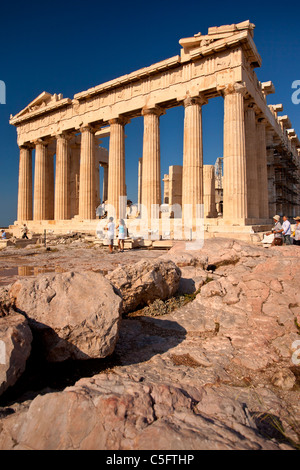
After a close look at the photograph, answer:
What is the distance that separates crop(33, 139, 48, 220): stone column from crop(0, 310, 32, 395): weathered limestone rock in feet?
78.5

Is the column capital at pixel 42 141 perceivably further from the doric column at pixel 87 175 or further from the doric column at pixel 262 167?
the doric column at pixel 262 167

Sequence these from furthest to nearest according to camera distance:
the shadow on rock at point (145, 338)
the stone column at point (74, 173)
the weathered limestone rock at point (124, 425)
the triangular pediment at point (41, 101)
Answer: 1. the stone column at point (74, 173)
2. the triangular pediment at point (41, 101)
3. the shadow on rock at point (145, 338)
4. the weathered limestone rock at point (124, 425)

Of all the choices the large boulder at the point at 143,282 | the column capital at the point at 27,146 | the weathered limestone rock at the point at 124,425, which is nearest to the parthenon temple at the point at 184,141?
the column capital at the point at 27,146

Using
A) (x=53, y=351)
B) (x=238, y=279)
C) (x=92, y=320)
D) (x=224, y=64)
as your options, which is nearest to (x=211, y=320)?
(x=238, y=279)

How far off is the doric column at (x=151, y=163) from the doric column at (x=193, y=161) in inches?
85.9

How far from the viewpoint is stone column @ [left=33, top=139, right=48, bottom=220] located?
2495 cm

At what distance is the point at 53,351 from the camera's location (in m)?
2.88

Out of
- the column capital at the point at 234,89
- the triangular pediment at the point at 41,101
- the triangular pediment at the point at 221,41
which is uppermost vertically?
the triangular pediment at the point at 41,101

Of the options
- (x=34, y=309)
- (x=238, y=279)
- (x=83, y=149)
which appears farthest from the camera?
(x=83, y=149)

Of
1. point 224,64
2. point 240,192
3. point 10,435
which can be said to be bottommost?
point 10,435

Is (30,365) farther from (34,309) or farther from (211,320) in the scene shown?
(211,320)

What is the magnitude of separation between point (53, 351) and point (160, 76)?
60.6 feet

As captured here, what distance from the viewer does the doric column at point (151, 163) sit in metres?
17.9

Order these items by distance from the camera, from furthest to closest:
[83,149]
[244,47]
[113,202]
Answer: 1. [83,149]
2. [113,202]
3. [244,47]
